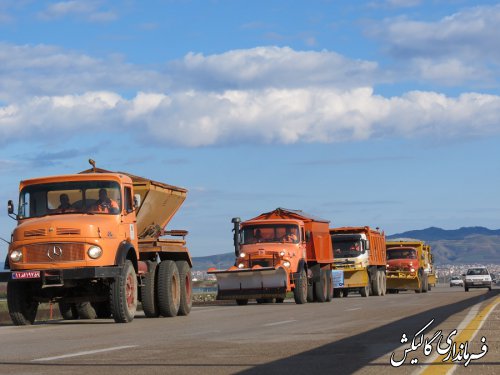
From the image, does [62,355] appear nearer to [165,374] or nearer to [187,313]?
[165,374]

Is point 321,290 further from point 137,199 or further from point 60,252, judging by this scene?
point 60,252

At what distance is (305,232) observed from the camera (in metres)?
35.1

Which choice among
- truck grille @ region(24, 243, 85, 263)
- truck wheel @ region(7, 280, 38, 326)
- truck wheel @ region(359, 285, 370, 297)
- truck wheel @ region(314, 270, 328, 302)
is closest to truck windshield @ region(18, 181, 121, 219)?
truck grille @ region(24, 243, 85, 263)

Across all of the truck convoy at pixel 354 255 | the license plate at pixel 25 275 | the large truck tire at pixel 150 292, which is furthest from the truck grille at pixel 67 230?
the truck convoy at pixel 354 255

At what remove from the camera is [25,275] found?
20203 millimetres

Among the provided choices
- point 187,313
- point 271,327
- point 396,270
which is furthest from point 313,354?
point 396,270

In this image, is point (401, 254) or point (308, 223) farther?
point (401, 254)

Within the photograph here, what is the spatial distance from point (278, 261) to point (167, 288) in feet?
33.0

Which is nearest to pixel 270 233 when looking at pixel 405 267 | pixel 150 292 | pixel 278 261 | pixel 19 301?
pixel 278 261

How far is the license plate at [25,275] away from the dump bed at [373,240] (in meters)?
25.4

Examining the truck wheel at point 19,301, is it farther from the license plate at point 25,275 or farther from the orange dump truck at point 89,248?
the license plate at point 25,275

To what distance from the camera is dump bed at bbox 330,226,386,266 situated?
44.6 meters

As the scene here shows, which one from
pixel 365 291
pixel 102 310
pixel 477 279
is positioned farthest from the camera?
pixel 477 279

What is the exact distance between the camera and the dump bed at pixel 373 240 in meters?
44.6
